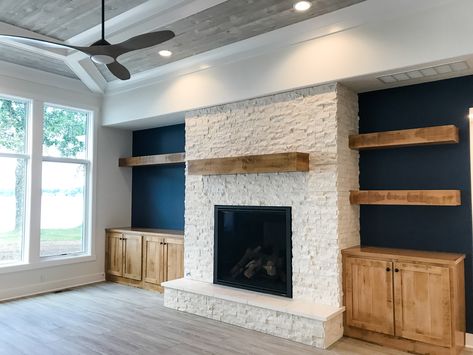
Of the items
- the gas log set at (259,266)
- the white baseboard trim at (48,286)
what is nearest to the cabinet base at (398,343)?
the gas log set at (259,266)

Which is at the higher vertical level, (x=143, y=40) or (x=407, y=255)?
(x=143, y=40)

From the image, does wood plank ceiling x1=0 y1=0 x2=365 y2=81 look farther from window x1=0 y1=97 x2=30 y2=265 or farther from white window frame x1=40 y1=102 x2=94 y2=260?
white window frame x1=40 y1=102 x2=94 y2=260

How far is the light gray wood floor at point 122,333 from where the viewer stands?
3.77 metres

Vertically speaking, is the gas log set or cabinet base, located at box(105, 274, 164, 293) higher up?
the gas log set

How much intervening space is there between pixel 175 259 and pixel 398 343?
320 cm

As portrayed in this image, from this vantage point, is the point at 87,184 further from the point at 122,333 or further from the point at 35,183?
the point at 122,333

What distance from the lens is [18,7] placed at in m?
4.08

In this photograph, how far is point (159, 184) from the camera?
6855 millimetres

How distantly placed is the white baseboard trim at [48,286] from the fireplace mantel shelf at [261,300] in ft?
6.84

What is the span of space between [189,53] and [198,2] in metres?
1.33

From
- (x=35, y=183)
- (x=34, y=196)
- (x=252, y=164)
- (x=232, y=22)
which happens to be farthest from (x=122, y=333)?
(x=232, y=22)

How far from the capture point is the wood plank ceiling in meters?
3.95

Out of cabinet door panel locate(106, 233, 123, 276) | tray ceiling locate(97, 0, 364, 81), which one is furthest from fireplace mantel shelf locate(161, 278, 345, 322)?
tray ceiling locate(97, 0, 364, 81)

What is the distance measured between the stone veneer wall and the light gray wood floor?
0.68m
